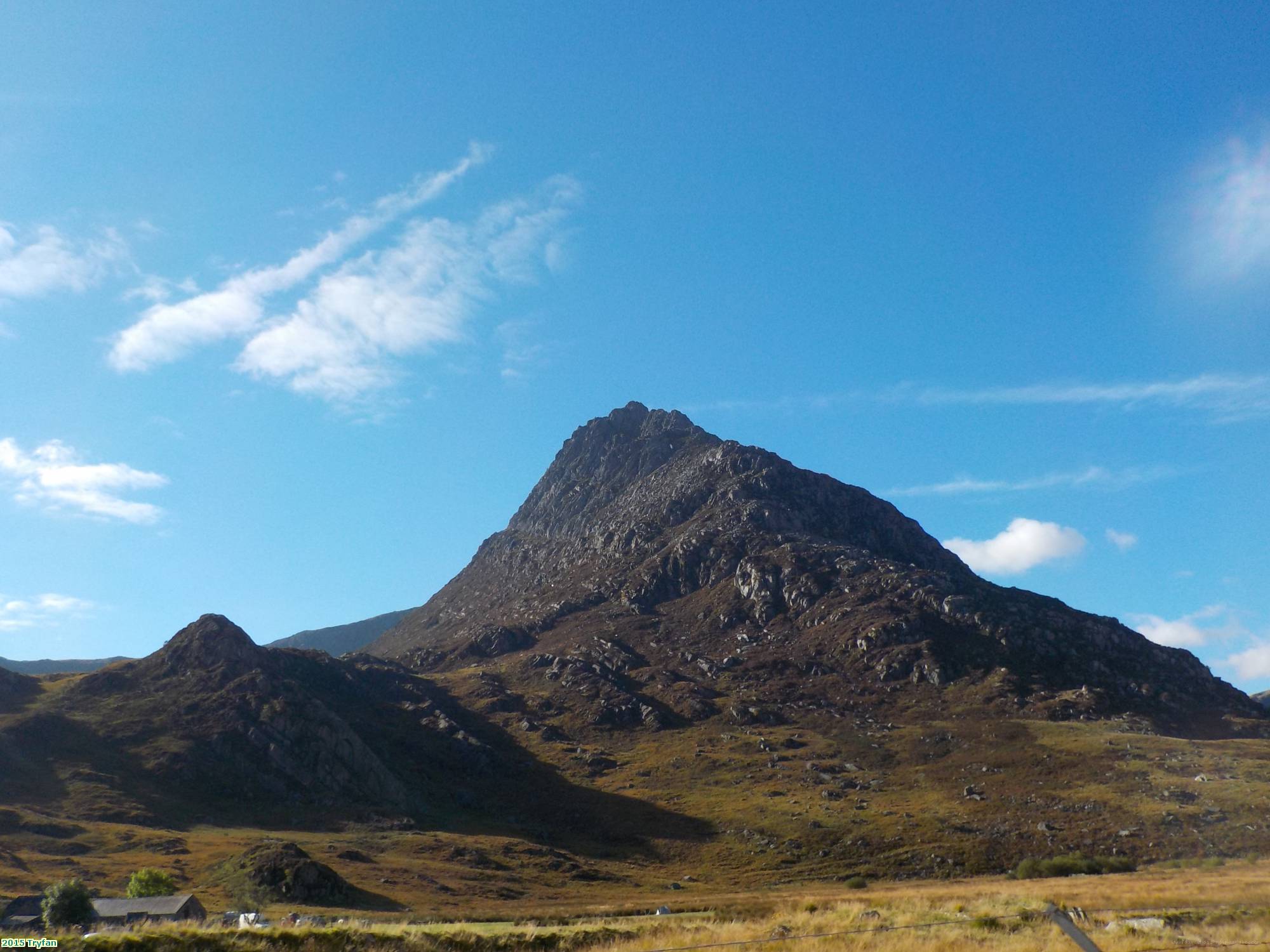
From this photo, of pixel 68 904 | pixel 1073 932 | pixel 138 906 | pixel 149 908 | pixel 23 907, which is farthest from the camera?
pixel 23 907

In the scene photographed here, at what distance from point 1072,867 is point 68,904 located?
93.8m

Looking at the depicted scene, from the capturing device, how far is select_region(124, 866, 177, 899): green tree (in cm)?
7838

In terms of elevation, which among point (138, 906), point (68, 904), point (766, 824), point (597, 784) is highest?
point (68, 904)

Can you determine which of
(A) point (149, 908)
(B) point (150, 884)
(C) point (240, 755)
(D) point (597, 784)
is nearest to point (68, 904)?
(A) point (149, 908)

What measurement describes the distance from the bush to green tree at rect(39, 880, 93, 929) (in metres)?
84.6

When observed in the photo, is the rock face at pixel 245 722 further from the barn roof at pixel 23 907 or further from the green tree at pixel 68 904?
the green tree at pixel 68 904

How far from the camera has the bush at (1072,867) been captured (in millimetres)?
93250

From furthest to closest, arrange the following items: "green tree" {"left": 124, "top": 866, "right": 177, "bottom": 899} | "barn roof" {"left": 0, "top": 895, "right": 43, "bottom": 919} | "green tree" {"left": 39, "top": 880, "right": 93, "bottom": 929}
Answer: "green tree" {"left": 124, "top": 866, "right": 177, "bottom": 899}, "barn roof" {"left": 0, "top": 895, "right": 43, "bottom": 919}, "green tree" {"left": 39, "top": 880, "right": 93, "bottom": 929}

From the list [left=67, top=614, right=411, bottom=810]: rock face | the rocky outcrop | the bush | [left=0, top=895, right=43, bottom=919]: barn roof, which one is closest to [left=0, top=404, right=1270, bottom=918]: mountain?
→ [left=67, top=614, right=411, bottom=810]: rock face

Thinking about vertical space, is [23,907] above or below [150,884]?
above

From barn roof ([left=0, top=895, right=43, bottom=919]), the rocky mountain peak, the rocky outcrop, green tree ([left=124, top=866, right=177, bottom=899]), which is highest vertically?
the rocky mountain peak

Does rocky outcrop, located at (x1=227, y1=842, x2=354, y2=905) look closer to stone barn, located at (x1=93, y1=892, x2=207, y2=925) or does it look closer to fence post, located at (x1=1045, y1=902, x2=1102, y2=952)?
stone barn, located at (x1=93, y1=892, x2=207, y2=925)

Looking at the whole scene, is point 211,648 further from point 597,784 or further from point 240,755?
point 597,784

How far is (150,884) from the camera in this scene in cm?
8106
